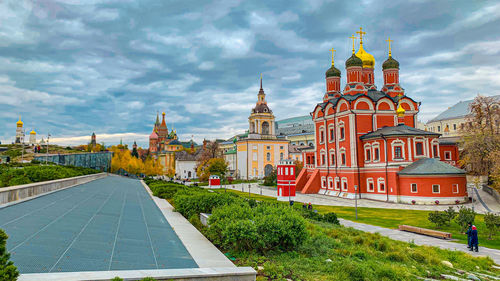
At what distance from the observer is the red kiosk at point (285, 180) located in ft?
127

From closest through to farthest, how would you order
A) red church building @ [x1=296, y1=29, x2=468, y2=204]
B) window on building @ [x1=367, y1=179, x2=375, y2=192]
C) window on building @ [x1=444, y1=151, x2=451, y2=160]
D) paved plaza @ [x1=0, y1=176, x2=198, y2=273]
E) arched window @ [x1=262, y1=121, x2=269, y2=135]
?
1. paved plaza @ [x1=0, y1=176, x2=198, y2=273]
2. red church building @ [x1=296, y1=29, x2=468, y2=204]
3. window on building @ [x1=367, y1=179, x2=375, y2=192]
4. window on building @ [x1=444, y1=151, x2=451, y2=160]
5. arched window @ [x1=262, y1=121, x2=269, y2=135]

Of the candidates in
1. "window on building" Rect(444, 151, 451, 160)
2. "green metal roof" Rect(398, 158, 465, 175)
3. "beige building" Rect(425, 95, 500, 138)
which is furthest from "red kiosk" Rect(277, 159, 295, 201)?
"beige building" Rect(425, 95, 500, 138)

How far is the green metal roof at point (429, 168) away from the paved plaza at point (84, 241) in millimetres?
30081

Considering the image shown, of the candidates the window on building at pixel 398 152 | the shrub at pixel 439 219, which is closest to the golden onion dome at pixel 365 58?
the window on building at pixel 398 152

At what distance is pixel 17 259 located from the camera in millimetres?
6379

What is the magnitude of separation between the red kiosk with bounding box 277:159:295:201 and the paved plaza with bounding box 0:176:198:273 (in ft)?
90.9

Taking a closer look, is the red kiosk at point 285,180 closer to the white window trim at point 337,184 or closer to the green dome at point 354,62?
the white window trim at point 337,184

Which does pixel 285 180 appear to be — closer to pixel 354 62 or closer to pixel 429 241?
pixel 354 62

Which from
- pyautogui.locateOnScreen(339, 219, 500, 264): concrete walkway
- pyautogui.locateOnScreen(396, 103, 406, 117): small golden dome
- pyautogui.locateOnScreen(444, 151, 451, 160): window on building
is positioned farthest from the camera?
pyautogui.locateOnScreen(444, 151, 451, 160): window on building

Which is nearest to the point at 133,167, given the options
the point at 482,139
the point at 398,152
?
the point at 398,152

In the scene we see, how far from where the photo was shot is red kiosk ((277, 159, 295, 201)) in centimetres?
3881

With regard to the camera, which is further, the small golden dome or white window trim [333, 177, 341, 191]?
white window trim [333, 177, 341, 191]

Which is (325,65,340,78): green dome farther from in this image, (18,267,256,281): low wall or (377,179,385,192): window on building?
(18,267,256,281): low wall

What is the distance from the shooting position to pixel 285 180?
3888 centimetres
